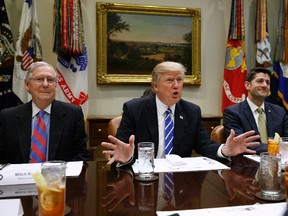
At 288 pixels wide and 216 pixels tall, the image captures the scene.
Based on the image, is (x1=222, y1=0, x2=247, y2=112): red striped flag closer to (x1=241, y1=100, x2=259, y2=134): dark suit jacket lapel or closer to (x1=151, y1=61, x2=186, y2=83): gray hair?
(x1=241, y1=100, x2=259, y2=134): dark suit jacket lapel

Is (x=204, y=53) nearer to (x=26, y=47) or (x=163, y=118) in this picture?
(x=26, y=47)

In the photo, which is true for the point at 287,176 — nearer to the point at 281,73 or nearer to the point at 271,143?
the point at 271,143

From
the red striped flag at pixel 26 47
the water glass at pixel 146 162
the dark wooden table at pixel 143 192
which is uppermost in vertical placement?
the red striped flag at pixel 26 47

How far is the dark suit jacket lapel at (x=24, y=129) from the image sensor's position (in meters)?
1.91

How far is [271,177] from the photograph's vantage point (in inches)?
42.5

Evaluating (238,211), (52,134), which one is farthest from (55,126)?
(238,211)

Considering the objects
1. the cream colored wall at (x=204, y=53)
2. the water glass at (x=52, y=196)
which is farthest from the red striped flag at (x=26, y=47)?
the water glass at (x=52, y=196)

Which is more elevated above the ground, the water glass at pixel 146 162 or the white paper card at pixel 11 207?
the water glass at pixel 146 162

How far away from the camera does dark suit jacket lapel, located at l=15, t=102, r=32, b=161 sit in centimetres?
191

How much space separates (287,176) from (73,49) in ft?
10.2

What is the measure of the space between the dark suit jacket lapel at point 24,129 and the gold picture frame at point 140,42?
217cm

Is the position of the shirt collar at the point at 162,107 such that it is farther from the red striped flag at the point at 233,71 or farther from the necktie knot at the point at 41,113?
the red striped flag at the point at 233,71

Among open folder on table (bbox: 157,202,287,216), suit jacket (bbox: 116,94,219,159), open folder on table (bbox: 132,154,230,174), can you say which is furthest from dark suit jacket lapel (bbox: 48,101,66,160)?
open folder on table (bbox: 157,202,287,216)

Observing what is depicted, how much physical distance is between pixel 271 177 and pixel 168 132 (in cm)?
103
